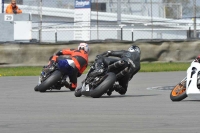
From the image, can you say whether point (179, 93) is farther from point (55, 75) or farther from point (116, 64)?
point (55, 75)

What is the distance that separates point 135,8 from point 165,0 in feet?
5.57

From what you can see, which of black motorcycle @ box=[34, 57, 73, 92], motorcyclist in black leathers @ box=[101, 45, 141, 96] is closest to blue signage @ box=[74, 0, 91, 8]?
black motorcycle @ box=[34, 57, 73, 92]

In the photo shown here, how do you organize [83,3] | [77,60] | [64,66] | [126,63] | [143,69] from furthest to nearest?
[83,3]
[143,69]
[77,60]
[64,66]
[126,63]

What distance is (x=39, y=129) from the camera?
859 cm

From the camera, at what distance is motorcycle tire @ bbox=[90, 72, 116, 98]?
1334 cm

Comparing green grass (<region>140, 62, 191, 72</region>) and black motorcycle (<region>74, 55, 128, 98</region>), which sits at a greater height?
black motorcycle (<region>74, 55, 128, 98</region>)

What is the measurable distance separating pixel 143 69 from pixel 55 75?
8414 millimetres

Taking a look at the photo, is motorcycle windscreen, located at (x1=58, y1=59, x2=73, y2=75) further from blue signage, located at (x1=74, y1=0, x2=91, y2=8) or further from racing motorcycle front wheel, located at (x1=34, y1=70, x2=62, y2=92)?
blue signage, located at (x1=74, y1=0, x2=91, y2=8)

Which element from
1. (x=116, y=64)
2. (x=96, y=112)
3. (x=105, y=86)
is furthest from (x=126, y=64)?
(x=96, y=112)

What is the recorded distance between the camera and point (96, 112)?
35.4 ft

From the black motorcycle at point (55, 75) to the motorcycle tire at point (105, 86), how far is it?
190 cm

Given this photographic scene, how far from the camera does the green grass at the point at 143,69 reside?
22250mm

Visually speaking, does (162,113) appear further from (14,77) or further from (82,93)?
(14,77)

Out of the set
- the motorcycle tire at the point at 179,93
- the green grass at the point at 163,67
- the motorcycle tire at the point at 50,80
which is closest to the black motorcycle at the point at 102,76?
the motorcycle tire at the point at 179,93
